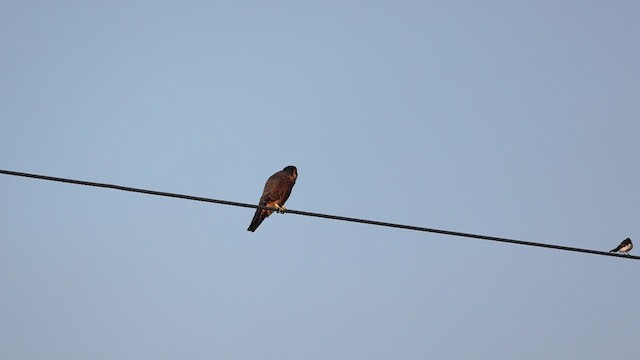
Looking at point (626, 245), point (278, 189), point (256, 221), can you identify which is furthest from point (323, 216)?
point (626, 245)

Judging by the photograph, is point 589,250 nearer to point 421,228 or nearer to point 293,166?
point 421,228

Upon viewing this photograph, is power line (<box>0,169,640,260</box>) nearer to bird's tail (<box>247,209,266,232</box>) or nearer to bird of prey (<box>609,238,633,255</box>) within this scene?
bird's tail (<box>247,209,266,232</box>)

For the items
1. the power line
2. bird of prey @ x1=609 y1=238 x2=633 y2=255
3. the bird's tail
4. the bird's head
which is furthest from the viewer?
Result: bird of prey @ x1=609 y1=238 x2=633 y2=255

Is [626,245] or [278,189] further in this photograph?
[626,245]

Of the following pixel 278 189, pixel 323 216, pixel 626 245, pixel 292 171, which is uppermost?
pixel 626 245

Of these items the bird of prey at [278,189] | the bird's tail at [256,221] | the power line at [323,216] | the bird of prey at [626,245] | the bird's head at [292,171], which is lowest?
the power line at [323,216]

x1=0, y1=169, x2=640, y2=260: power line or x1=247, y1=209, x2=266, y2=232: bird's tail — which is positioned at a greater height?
x1=247, y1=209, x2=266, y2=232: bird's tail

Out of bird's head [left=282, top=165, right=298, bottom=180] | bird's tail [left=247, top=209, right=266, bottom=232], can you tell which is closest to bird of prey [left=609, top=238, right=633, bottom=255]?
bird's head [left=282, top=165, right=298, bottom=180]

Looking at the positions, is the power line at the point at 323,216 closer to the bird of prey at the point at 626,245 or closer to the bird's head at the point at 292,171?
the bird's head at the point at 292,171

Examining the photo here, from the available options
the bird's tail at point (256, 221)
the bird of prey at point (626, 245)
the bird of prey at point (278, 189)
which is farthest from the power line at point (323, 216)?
the bird of prey at point (626, 245)

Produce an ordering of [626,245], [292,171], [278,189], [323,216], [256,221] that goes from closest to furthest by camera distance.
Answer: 1. [323,216]
2. [256,221]
3. [278,189]
4. [292,171]
5. [626,245]

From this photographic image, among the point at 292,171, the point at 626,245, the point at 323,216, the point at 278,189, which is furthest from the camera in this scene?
the point at 626,245

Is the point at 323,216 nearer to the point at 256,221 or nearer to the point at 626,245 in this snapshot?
the point at 256,221

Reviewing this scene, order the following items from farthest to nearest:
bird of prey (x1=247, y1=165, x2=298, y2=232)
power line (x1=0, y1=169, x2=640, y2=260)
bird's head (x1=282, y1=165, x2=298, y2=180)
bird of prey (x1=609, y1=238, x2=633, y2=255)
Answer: bird of prey (x1=609, y1=238, x2=633, y2=255), bird's head (x1=282, y1=165, x2=298, y2=180), bird of prey (x1=247, y1=165, x2=298, y2=232), power line (x1=0, y1=169, x2=640, y2=260)
